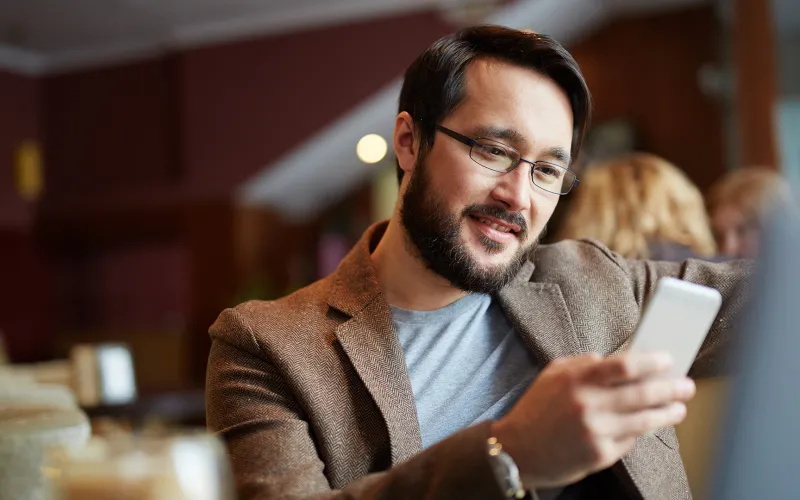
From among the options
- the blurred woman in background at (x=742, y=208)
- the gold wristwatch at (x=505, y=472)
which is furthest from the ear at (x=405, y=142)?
the blurred woman in background at (x=742, y=208)

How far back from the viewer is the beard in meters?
1.33

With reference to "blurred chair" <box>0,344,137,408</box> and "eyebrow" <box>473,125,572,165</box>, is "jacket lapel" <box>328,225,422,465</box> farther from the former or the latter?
"blurred chair" <box>0,344,137,408</box>

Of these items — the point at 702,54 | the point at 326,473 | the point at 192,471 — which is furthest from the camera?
the point at 702,54

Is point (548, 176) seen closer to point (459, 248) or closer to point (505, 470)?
point (459, 248)

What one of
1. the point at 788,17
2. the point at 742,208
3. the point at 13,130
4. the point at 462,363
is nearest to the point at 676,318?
the point at 462,363

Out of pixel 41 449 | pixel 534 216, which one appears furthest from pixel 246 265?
pixel 41 449

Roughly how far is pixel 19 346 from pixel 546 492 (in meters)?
6.28

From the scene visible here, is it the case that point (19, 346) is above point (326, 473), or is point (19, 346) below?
below

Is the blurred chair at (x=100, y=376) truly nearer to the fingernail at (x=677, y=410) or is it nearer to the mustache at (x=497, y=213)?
the mustache at (x=497, y=213)

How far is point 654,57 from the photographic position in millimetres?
5488

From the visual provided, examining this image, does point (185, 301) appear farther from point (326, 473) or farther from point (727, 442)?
point (727, 442)

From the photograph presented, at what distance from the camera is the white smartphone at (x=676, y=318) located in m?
0.80

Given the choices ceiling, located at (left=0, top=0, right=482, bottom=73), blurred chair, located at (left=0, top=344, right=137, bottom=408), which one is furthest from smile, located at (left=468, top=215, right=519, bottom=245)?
ceiling, located at (left=0, top=0, right=482, bottom=73)

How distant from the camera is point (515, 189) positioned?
132cm
